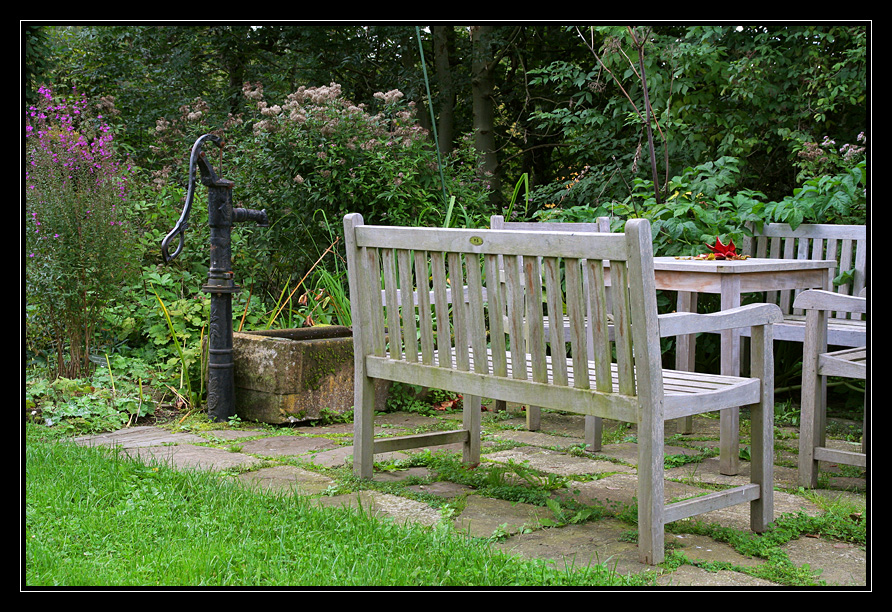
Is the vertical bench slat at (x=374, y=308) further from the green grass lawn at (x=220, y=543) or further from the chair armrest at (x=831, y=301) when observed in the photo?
the chair armrest at (x=831, y=301)

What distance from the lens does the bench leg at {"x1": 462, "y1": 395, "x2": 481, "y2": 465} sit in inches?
147

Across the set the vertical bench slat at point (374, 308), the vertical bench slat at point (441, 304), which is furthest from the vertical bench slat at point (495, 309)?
the vertical bench slat at point (374, 308)

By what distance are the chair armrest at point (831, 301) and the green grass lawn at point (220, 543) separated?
153cm

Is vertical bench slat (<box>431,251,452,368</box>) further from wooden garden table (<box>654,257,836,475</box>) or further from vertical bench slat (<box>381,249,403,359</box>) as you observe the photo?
wooden garden table (<box>654,257,836,475</box>)

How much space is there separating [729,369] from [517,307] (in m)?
1.46

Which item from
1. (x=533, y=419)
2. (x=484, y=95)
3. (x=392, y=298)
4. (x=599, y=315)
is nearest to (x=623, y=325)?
(x=599, y=315)

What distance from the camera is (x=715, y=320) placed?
2764mm

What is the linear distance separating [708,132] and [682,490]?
17.7ft

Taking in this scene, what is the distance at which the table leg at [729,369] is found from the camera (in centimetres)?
369

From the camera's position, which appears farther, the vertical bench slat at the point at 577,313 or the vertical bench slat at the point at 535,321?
the vertical bench slat at the point at 535,321

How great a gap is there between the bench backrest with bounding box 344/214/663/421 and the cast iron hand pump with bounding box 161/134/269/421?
139cm

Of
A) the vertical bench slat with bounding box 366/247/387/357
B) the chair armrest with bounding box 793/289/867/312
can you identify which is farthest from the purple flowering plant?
the chair armrest with bounding box 793/289/867/312
